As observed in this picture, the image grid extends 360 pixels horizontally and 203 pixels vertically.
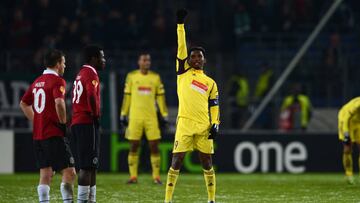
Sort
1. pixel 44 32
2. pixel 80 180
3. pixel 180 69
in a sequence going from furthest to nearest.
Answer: pixel 44 32
pixel 180 69
pixel 80 180

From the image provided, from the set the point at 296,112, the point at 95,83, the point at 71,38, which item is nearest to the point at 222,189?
the point at 95,83

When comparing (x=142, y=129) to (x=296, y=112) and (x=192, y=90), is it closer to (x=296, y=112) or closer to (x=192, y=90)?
(x=192, y=90)

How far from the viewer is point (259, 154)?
21.7 meters

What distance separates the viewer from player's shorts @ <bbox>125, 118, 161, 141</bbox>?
1755 centimetres

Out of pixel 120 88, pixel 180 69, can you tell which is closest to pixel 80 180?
pixel 180 69

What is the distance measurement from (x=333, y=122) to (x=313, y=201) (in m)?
10.1

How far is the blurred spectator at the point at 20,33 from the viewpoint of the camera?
2455 centimetres

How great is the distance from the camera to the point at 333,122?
23.8m

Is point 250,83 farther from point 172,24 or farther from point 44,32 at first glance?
point 44,32

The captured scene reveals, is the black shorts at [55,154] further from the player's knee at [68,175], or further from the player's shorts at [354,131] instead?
the player's shorts at [354,131]

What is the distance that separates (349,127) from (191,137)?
575 cm

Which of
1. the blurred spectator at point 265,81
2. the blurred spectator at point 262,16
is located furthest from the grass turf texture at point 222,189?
the blurred spectator at point 262,16

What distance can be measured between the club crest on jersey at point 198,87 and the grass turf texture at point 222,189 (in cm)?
198

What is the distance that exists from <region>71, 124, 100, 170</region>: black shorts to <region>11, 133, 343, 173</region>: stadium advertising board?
969 centimetres
